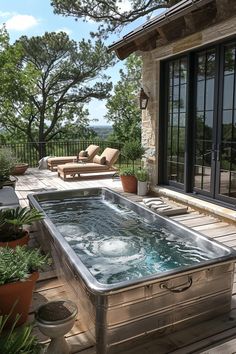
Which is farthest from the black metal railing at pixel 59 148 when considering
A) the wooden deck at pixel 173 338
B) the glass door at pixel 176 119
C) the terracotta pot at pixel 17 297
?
the terracotta pot at pixel 17 297

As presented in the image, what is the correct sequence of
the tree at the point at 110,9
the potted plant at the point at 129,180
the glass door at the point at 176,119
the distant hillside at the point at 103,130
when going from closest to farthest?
the glass door at the point at 176,119
the potted plant at the point at 129,180
the tree at the point at 110,9
the distant hillside at the point at 103,130

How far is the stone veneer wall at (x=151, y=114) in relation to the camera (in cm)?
608

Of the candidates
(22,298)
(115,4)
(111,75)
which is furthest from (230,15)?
(111,75)

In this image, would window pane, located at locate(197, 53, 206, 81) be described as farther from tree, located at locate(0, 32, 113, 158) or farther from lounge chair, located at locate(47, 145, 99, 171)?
tree, located at locate(0, 32, 113, 158)

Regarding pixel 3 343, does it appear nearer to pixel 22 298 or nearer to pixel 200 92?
pixel 22 298

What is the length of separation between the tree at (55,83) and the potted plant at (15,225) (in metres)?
12.3

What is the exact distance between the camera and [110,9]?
10.1 meters

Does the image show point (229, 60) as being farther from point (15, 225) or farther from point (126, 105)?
point (126, 105)

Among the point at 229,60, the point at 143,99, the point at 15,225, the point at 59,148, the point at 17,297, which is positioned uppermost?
the point at 229,60

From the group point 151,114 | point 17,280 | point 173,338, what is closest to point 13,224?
point 17,280

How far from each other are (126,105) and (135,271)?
1625cm

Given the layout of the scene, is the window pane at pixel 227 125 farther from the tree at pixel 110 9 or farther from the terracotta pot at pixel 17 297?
the tree at pixel 110 9

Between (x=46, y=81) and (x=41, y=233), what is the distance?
575 inches

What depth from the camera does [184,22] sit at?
199 inches
